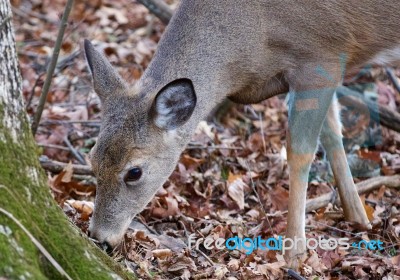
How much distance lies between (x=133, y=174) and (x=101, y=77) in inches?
32.6

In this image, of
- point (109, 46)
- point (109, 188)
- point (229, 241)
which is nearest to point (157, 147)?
point (109, 188)

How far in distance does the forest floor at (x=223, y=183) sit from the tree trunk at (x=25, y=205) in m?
1.05

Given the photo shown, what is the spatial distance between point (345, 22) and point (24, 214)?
3.47 meters

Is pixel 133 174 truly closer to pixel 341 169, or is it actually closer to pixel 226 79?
pixel 226 79

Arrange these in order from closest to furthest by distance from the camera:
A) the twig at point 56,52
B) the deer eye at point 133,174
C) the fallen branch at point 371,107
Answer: the deer eye at point 133,174
the twig at point 56,52
the fallen branch at point 371,107

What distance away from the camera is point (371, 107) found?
27.8 feet

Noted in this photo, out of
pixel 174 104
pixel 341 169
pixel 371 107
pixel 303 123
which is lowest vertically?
pixel 341 169

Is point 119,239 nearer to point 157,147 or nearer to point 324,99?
point 157,147

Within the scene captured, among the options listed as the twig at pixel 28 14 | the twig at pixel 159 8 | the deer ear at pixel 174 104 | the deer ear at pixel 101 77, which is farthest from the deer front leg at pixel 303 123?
the twig at pixel 28 14

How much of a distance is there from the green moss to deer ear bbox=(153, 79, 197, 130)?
1356mm

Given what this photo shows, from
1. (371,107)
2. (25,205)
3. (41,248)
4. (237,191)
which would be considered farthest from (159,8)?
(41,248)

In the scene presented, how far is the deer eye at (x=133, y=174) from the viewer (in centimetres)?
544

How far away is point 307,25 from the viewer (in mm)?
5953

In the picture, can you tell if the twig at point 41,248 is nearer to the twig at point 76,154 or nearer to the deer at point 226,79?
the deer at point 226,79
